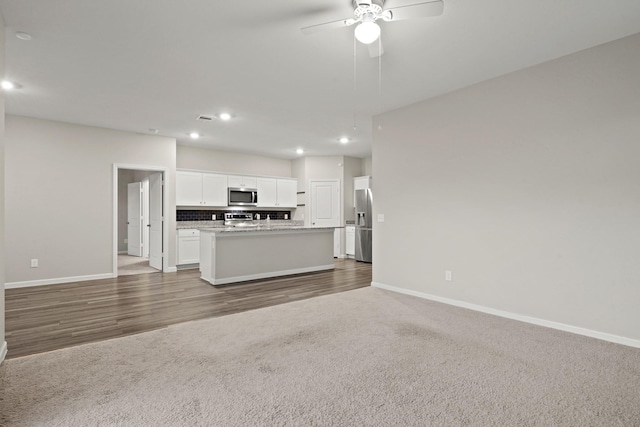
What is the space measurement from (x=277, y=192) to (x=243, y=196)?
0.96 meters

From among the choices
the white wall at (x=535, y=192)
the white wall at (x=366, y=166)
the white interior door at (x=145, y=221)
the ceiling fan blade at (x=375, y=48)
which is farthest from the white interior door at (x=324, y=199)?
the ceiling fan blade at (x=375, y=48)

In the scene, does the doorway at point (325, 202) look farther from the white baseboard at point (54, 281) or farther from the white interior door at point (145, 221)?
the white baseboard at point (54, 281)

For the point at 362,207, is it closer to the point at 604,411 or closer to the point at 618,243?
the point at 618,243

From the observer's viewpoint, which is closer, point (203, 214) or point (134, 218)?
point (203, 214)

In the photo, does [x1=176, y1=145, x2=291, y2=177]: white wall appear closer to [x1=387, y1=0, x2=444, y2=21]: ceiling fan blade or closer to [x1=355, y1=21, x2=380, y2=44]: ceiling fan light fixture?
[x1=355, y1=21, x2=380, y2=44]: ceiling fan light fixture

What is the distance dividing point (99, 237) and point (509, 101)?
254 inches

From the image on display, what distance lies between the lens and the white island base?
547 centimetres

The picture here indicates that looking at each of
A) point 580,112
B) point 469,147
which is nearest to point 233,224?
point 469,147

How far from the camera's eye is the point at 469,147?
4.04 meters

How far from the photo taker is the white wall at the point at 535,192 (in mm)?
2973

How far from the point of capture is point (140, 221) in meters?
8.77

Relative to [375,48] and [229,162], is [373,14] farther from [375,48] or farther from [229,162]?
[229,162]

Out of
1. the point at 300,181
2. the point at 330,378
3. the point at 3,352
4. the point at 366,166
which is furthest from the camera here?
the point at 366,166

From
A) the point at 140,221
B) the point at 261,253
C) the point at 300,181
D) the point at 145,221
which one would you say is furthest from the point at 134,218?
the point at 261,253
